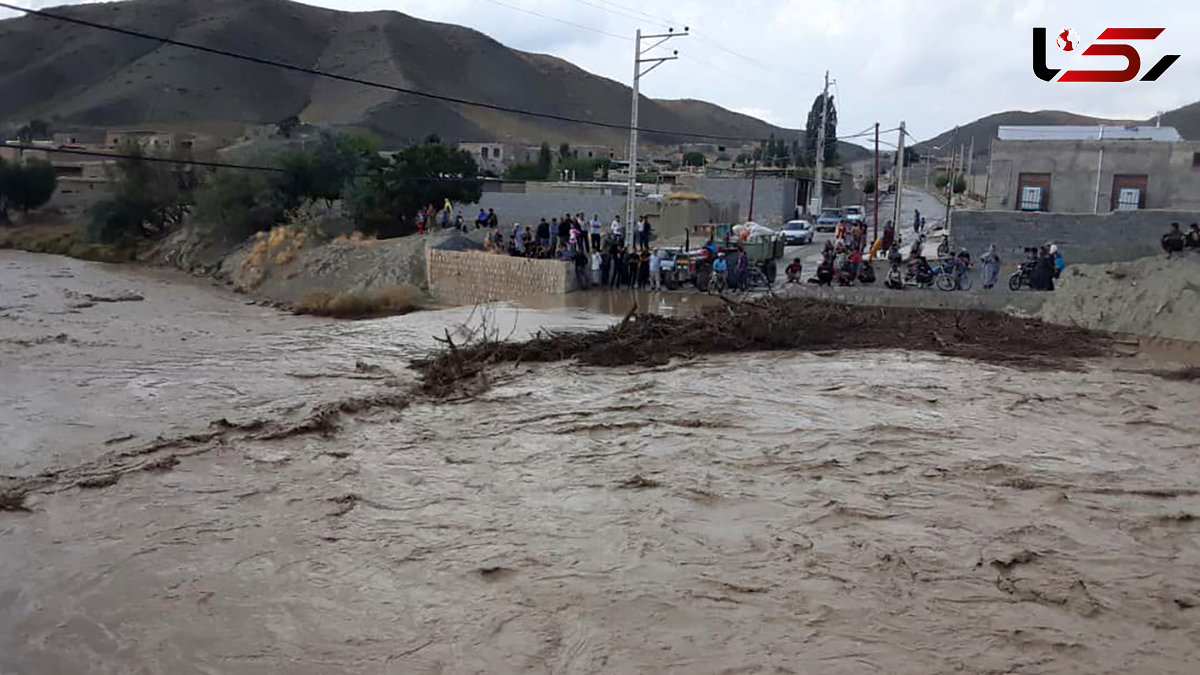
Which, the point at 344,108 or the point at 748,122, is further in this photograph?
the point at 748,122

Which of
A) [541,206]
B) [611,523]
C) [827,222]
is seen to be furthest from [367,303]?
[827,222]

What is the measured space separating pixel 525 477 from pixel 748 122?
16903cm

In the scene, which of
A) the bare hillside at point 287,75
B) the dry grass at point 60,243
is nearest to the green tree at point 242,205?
the dry grass at point 60,243

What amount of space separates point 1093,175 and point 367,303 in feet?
84.6

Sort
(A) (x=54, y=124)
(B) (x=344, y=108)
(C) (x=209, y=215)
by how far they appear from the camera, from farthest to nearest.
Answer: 1. (B) (x=344, y=108)
2. (A) (x=54, y=124)
3. (C) (x=209, y=215)

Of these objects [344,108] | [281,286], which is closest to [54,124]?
[344,108]

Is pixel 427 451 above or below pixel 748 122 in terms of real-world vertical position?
below

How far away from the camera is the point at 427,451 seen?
1248 cm

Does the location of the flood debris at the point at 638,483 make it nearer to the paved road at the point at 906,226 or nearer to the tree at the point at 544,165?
the paved road at the point at 906,226

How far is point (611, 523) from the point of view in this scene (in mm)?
9555

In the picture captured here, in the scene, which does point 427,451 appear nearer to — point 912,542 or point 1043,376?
point 912,542

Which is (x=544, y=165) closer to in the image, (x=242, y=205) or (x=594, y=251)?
(x=242, y=205)

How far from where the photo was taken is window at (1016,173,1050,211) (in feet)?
117

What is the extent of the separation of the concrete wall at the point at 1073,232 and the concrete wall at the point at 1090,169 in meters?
8.29
